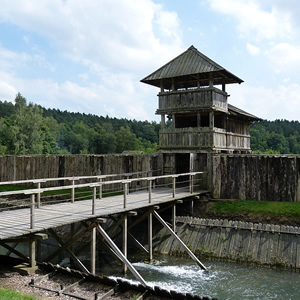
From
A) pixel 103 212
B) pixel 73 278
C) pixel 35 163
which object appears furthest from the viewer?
pixel 35 163

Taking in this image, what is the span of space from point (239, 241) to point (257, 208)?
9.66 ft

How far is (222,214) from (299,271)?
517 cm

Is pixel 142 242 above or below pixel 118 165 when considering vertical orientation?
below

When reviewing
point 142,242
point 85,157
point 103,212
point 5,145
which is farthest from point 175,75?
point 5,145

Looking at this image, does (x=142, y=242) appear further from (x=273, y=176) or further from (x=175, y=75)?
(x=175, y=75)

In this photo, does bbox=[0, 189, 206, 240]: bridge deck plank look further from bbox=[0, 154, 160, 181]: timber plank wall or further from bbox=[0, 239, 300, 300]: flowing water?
bbox=[0, 154, 160, 181]: timber plank wall

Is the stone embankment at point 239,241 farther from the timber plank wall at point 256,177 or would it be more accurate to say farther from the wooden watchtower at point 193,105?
Result: the wooden watchtower at point 193,105

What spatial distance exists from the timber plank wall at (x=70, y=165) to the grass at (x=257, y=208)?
5.63 metres

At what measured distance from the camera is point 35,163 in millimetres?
27078

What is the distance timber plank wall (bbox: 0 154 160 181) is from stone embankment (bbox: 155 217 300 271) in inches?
252

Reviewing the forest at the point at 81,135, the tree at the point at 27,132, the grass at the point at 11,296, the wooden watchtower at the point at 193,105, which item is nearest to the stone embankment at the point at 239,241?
the wooden watchtower at the point at 193,105

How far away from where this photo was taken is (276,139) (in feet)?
283

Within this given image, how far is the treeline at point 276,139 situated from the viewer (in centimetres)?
8312

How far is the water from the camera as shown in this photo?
11.7 meters
